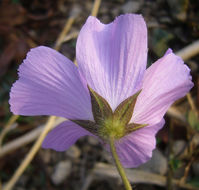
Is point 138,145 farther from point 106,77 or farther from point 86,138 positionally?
point 86,138

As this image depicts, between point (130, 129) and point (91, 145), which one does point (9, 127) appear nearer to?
point (91, 145)

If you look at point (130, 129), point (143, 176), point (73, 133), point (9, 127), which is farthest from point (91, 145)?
point (130, 129)

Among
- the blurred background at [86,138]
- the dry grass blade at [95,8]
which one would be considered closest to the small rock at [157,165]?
the blurred background at [86,138]

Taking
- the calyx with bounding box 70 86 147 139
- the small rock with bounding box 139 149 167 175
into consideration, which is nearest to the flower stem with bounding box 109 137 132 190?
the calyx with bounding box 70 86 147 139

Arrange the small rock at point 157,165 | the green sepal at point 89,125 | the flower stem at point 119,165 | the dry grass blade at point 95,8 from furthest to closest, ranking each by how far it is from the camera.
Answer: the dry grass blade at point 95,8 < the small rock at point 157,165 < the green sepal at point 89,125 < the flower stem at point 119,165

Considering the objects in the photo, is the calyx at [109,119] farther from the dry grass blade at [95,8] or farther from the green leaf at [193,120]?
the dry grass blade at [95,8]

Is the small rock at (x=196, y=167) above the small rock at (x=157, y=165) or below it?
below

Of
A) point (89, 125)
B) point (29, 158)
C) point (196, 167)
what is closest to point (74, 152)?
point (29, 158)
